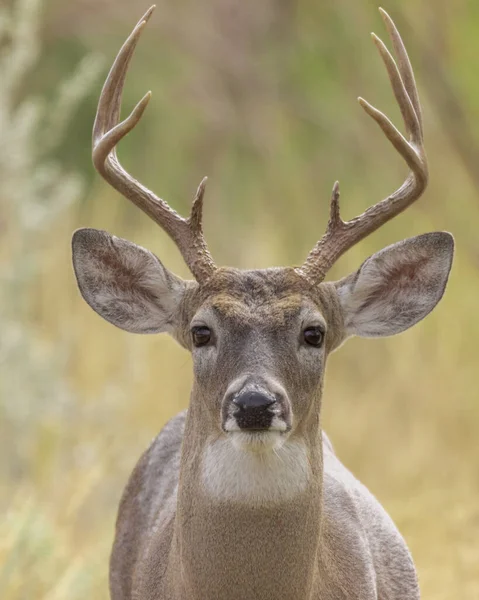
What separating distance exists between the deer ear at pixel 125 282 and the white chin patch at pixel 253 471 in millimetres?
757

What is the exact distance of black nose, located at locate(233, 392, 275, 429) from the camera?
471 centimetres

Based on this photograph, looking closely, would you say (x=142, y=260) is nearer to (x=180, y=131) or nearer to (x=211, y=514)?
(x=211, y=514)

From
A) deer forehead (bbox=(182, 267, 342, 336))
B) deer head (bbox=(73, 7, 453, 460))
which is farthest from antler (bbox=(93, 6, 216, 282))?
deer forehead (bbox=(182, 267, 342, 336))

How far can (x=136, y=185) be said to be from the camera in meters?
5.59

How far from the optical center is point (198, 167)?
47.4 ft

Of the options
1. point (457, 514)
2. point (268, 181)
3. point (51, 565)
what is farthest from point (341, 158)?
point (51, 565)

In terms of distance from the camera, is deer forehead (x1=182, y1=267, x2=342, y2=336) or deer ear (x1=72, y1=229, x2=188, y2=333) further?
deer ear (x1=72, y1=229, x2=188, y2=333)

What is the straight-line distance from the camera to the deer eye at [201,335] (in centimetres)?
514

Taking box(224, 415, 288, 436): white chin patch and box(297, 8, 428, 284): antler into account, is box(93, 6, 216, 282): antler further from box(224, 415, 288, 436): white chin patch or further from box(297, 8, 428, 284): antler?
box(224, 415, 288, 436): white chin patch

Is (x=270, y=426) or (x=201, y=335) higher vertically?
(x=201, y=335)

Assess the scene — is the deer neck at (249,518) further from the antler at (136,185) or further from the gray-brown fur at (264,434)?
the antler at (136,185)

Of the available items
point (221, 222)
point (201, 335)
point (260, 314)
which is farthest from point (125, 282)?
point (221, 222)

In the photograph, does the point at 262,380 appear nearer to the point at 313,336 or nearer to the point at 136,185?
the point at 313,336

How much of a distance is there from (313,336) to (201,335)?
350 mm
